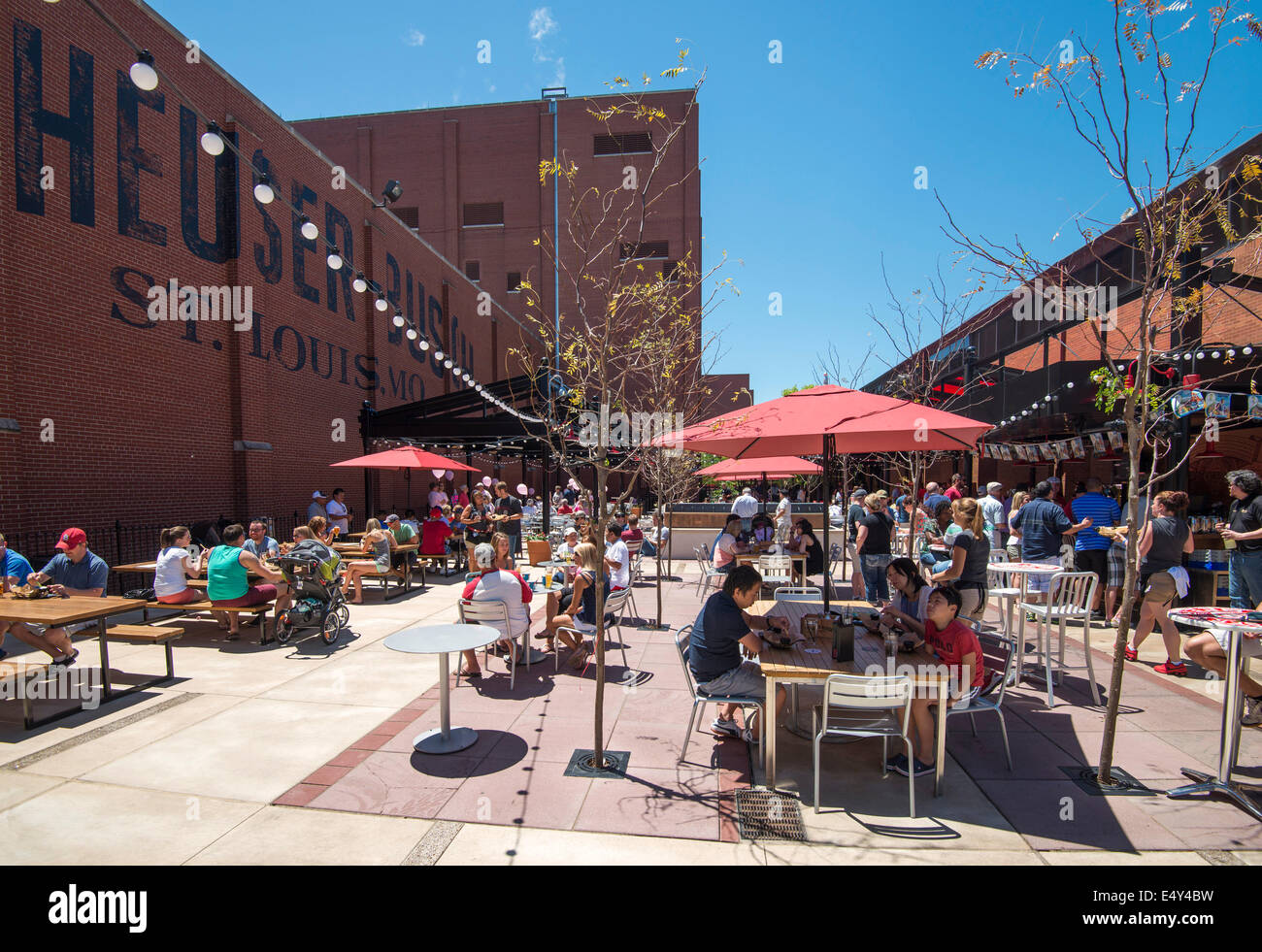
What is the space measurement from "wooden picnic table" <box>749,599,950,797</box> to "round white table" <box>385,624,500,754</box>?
2033 millimetres

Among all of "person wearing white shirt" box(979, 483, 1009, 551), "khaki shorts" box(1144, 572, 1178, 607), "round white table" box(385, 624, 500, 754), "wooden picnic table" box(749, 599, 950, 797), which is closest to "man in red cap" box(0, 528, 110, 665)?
"round white table" box(385, 624, 500, 754)

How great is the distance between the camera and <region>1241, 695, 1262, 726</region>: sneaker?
476 centimetres

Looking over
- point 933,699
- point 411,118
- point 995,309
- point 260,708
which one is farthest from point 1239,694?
point 411,118

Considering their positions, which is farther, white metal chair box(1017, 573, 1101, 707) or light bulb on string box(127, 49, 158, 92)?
light bulb on string box(127, 49, 158, 92)

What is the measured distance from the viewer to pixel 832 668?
3.98 m

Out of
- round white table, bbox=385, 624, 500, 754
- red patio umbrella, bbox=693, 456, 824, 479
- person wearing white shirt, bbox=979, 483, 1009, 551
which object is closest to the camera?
round white table, bbox=385, 624, 500, 754

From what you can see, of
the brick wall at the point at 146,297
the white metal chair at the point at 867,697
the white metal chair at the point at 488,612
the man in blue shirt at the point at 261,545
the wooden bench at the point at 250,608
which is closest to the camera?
the white metal chair at the point at 867,697

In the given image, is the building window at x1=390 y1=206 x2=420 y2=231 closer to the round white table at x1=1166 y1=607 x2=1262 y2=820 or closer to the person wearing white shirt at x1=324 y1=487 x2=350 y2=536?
the person wearing white shirt at x1=324 y1=487 x2=350 y2=536

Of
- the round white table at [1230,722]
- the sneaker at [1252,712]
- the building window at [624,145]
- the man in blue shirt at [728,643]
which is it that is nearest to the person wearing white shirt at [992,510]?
the sneaker at [1252,712]

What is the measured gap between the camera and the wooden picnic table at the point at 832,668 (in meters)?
3.79

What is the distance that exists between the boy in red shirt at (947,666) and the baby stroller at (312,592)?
20.0 ft

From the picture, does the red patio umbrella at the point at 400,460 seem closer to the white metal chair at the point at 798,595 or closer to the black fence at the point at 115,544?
the black fence at the point at 115,544

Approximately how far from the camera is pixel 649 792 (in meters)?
3.88

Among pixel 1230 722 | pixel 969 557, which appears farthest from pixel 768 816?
pixel 969 557
